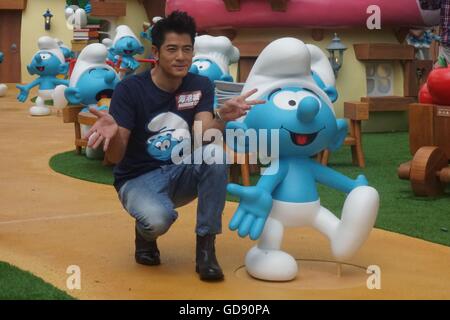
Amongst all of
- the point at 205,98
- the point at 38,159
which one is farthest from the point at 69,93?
the point at 205,98

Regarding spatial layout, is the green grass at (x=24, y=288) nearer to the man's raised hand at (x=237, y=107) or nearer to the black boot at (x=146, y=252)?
the black boot at (x=146, y=252)

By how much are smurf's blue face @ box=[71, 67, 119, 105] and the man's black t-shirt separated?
178 inches

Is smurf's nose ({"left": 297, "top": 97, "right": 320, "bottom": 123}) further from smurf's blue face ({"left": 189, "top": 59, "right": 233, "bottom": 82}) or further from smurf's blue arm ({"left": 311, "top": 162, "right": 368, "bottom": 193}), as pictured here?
smurf's blue face ({"left": 189, "top": 59, "right": 233, "bottom": 82})

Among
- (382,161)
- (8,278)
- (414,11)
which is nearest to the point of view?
(8,278)

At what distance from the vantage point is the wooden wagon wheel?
6.60 meters

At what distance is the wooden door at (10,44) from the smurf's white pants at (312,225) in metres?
19.6

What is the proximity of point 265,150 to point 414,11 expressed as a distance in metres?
7.16

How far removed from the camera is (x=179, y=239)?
210 inches

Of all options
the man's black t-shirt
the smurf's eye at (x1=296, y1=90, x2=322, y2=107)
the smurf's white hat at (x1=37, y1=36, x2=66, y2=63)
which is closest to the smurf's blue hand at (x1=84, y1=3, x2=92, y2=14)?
the smurf's white hat at (x1=37, y1=36, x2=66, y2=63)

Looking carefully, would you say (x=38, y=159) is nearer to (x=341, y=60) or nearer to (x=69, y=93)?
(x=69, y=93)

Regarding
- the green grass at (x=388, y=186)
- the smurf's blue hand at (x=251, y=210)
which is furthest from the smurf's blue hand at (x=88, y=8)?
the smurf's blue hand at (x=251, y=210)

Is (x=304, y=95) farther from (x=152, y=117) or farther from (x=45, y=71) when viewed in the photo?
(x=45, y=71)

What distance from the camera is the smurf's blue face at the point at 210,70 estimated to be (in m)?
8.62
